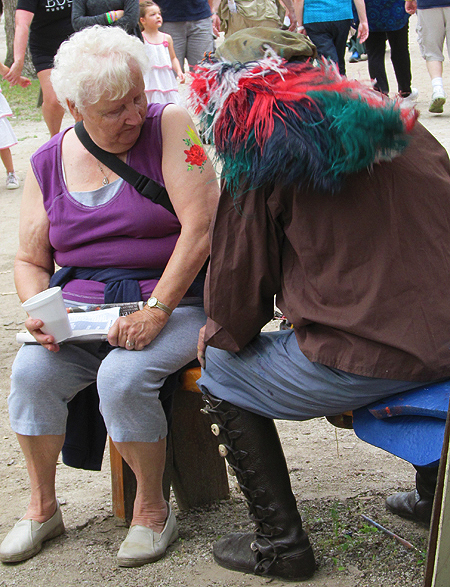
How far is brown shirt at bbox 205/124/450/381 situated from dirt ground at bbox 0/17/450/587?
0.32 meters

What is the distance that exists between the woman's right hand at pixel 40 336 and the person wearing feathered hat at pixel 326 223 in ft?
2.22

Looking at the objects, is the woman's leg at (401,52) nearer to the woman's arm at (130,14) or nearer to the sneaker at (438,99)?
the sneaker at (438,99)

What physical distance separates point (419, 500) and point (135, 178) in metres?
1.42

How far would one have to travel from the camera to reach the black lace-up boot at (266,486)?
2082 millimetres

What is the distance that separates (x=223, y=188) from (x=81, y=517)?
1.50 m

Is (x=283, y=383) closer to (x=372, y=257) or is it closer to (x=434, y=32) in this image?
(x=372, y=257)

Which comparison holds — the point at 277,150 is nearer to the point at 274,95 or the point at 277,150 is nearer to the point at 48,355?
the point at 274,95

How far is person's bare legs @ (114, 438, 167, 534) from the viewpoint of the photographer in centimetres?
229

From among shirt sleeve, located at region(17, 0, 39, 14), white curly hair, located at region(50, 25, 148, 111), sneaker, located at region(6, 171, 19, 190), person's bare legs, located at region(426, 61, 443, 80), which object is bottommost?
sneaker, located at region(6, 171, 19, 190)

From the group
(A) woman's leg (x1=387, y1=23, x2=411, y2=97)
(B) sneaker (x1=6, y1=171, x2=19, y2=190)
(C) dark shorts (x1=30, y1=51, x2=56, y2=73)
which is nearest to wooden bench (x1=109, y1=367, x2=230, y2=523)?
(C) dark shorts (x1=30, y1=51, x2=56, y2=73)

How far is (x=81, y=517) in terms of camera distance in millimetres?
2727

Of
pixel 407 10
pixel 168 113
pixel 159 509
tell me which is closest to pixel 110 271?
pixel 168 113

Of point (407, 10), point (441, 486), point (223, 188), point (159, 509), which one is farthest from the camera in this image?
point (407, 10)

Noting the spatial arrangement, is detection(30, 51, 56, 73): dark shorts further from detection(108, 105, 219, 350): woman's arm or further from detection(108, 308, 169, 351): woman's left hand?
detection(108, 308, 169, 351): woman's left hand
